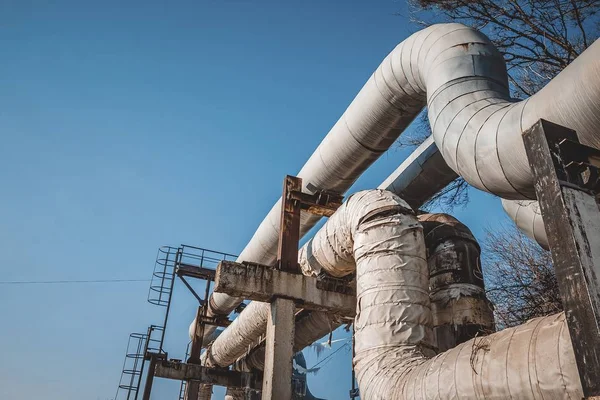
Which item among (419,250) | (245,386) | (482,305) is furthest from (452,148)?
(245,386)

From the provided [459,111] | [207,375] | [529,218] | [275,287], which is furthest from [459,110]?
[207,375]

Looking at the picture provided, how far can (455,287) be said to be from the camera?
496 cm

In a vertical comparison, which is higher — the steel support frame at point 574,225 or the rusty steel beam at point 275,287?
the rusty steel beam at point 275,287

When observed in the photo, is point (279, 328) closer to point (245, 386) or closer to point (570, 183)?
point (570, 183)

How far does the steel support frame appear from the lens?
2027 mm

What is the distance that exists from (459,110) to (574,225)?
Answer: 1.98 metres

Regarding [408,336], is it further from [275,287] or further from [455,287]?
[275,287]

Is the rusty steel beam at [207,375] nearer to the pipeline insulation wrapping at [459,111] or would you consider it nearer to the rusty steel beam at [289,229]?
the pipeline insulation wrapping at [459,111]

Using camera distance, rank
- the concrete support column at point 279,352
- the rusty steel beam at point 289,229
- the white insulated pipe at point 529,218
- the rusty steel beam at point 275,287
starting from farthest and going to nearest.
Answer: the rusty steel beam at point 289,229 < the rusty steel beam at point 275,287 < the white insulated pipe at point 529,218 < the concrete support column at point 279,352

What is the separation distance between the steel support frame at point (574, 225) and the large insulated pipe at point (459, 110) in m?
0.46

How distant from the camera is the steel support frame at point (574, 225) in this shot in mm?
2027

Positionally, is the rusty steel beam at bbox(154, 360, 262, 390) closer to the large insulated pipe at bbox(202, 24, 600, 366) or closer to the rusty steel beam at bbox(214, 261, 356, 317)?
the large insulated pipe at bbox(202, 24, 600, 366)

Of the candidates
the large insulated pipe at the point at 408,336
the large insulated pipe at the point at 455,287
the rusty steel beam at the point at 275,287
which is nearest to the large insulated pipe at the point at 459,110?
the large insulated pipe at the point at 408,336

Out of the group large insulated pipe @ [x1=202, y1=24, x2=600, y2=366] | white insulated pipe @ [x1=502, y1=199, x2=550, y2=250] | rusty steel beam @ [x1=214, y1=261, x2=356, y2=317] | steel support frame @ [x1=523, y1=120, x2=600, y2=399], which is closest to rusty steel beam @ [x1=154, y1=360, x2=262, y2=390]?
large insulated pipe @ [x1=202, y1=24, x2=600, y2=366]
